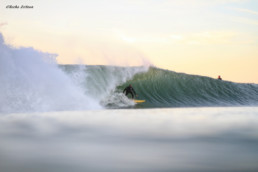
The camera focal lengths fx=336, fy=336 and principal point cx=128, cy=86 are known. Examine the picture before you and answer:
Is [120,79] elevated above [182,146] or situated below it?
above

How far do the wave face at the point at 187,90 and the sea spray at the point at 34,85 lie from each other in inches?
236

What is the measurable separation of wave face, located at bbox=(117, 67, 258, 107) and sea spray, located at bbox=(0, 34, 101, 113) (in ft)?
19.7

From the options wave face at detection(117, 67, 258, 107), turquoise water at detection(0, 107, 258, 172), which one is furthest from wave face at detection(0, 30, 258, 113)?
turquoise water at detection(0, 107, 258, 172)

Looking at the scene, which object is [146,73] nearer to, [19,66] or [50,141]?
[19,66]

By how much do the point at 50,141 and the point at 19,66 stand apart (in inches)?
367

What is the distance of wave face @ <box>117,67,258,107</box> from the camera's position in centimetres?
2022

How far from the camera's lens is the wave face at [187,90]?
66.3 ft

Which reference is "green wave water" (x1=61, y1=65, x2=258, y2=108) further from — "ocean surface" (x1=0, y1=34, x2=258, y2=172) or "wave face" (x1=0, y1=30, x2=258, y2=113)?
"ocean surface" (x1=0, y1=34, x2=258, y2=172)

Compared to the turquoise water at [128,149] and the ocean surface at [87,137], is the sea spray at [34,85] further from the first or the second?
the turquoise water at [128,149]

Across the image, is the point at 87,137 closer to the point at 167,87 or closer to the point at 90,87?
the point at 90,87

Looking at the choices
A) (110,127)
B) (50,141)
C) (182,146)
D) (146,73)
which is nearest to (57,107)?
(110,127)

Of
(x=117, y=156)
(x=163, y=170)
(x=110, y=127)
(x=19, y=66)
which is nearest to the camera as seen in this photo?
(x=163, y=170)

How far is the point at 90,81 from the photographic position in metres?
19.8

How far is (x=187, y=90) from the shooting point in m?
22.1
